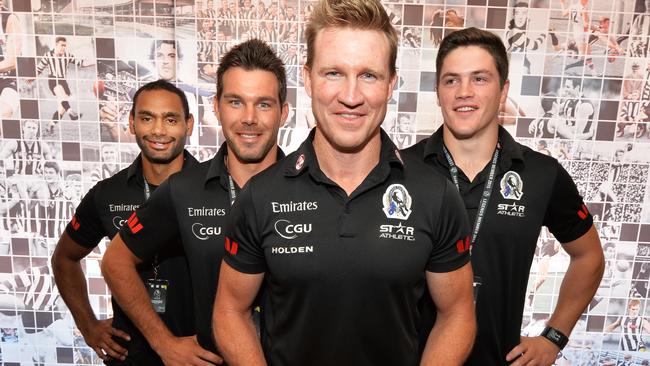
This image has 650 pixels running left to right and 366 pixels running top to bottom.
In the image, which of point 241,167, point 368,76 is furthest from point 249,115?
point 368,76

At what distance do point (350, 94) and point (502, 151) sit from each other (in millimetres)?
845

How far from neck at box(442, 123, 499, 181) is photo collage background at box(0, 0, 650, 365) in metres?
1.17

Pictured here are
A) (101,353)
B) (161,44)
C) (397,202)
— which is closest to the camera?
(397,202)

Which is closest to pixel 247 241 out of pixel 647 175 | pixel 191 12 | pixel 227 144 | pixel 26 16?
pixel 227 144

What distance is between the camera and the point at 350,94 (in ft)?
4.41

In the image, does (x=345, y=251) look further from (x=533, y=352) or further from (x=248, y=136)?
(x=533, y=352)

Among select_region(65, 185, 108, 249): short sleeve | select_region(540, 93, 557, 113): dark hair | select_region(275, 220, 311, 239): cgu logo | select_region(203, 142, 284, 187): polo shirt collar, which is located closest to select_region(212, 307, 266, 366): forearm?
select_region(275, 220, 311, 239): cgu logo

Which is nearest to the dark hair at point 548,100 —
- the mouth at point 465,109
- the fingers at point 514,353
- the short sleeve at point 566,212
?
the short sleeve at point 566,212

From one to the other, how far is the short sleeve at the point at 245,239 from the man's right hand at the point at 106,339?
3.71ft

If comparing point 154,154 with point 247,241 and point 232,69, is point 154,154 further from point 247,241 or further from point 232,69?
point 247,241

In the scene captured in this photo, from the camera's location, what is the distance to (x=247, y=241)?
58.3 inches

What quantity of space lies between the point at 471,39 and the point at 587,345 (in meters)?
2.42

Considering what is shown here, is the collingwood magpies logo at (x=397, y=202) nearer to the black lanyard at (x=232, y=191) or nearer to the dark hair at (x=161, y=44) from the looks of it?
the black lanyard at (x=232, y=191)

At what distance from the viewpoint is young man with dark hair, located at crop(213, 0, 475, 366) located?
1379 mm
